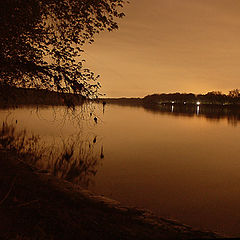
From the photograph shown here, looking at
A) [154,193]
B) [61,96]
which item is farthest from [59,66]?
[154,193]

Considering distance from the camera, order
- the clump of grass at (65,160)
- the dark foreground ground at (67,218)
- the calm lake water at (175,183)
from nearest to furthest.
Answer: the dark foreground ground at (67,218), the calm lake water at (175,183), the clump of grass at (65,160)

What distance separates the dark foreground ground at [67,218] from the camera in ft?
19.5

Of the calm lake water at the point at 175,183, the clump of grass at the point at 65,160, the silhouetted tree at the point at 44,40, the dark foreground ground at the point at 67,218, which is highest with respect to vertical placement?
the silhouetted tree at the point at 44,40

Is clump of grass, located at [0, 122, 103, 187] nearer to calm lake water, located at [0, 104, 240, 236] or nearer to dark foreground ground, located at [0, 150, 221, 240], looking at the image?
calm lake water, located at [0, 104, 240, 236]

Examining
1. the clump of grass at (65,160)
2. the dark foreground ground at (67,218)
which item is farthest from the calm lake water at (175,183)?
the dark foreground ground at (67,218)

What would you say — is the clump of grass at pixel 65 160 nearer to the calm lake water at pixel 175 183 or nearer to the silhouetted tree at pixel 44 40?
the calm lake water at pixel 175 183

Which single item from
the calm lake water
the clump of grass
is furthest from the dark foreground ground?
the clump of grass

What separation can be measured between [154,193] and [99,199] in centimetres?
366

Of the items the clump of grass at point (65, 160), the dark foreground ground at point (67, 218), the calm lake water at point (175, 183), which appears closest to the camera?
the dark foreground ground at point (67, 218)

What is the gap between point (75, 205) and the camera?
27.3 feet

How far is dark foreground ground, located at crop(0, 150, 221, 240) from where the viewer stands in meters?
5.94

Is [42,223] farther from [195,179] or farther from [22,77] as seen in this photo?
[195,179]

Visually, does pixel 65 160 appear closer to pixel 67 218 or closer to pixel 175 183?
pixel 175 183

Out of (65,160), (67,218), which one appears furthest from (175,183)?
(67,218)
